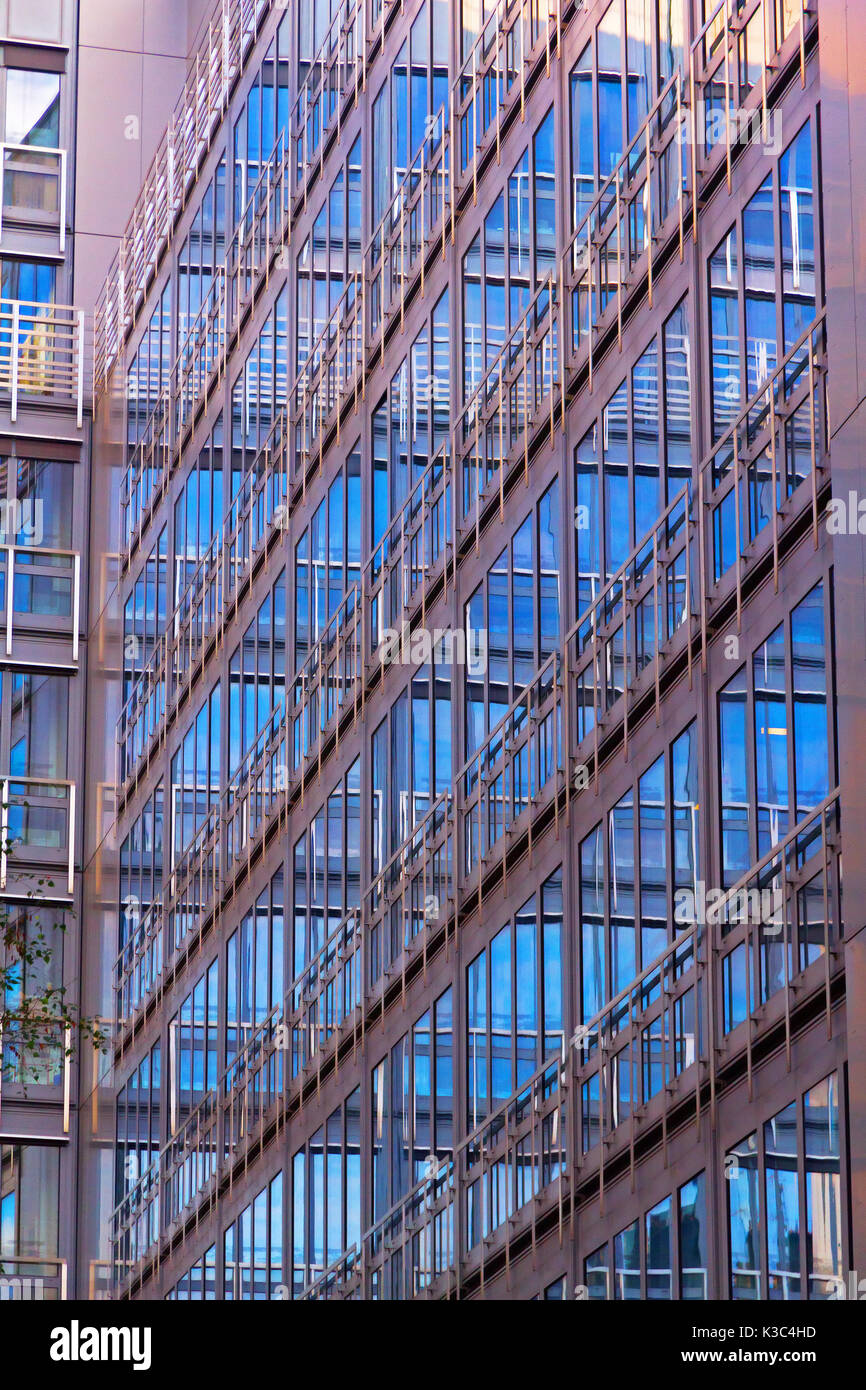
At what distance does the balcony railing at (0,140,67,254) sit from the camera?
52406 millimetres

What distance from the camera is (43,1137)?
47.4 metres

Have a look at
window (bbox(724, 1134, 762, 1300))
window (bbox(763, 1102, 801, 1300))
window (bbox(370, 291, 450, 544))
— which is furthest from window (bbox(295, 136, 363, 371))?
window (bbox(763, 1102, 801, 1300))

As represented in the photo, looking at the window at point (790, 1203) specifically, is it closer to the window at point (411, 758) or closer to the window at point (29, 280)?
the window at point (411, 758)

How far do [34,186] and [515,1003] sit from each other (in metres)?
31.7

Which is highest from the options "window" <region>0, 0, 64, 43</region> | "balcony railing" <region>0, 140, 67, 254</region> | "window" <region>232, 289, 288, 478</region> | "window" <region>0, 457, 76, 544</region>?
"window" <region>0, 0, 64, 43</region>

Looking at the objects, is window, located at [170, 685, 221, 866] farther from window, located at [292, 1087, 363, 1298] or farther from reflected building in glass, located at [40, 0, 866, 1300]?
window, located at [292, 1087, 363, 1298]

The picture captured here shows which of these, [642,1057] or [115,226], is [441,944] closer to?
[642,1057]

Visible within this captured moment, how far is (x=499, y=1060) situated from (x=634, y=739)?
15.0 ft

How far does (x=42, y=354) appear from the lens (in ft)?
170

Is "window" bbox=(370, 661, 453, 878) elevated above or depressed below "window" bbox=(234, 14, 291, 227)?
below

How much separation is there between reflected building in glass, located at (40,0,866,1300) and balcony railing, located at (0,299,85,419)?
486cm

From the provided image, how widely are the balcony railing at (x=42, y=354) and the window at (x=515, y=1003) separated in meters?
25.7

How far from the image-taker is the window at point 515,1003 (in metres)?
24.4

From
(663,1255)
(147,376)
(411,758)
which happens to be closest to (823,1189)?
(663,1255)
